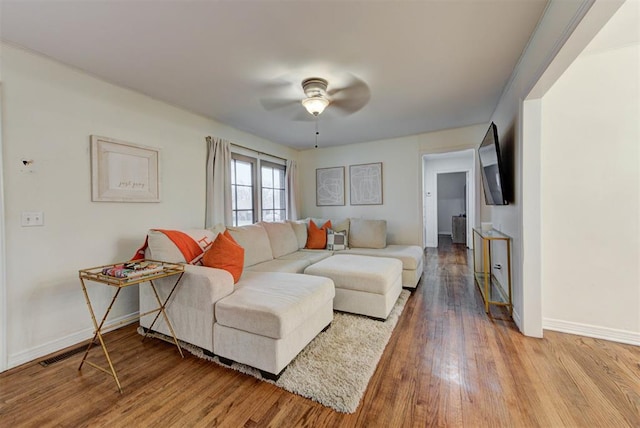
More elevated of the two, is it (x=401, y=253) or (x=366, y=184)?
(x=366, y=184)

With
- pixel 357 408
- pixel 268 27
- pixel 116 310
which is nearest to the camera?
pixel 357 408

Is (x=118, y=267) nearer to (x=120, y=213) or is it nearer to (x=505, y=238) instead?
(x=120, y=213)

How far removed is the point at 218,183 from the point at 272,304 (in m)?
2.28

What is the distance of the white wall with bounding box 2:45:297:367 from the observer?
1.92 meters

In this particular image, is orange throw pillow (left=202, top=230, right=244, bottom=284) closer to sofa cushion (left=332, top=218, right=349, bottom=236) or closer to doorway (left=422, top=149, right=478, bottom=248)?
sofa cushion (left=332, top=218, right=349, bottom=236)

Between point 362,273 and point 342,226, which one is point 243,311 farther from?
point 342,226

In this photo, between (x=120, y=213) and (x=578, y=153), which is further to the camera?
(x=120, y=213)

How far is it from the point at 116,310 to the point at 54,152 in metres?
1.51

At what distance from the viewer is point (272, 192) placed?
4797 millimetres

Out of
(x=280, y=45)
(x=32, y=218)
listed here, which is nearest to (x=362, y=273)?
(x=280, y=45)

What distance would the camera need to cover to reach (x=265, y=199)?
15.1 ft

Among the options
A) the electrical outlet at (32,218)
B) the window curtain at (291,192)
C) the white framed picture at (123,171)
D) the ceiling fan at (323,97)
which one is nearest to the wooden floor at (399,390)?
the electrical outlet at (32,218)

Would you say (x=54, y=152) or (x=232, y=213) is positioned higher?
(x=54, y=152)

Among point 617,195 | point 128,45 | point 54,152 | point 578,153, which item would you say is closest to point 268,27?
point 128,45
